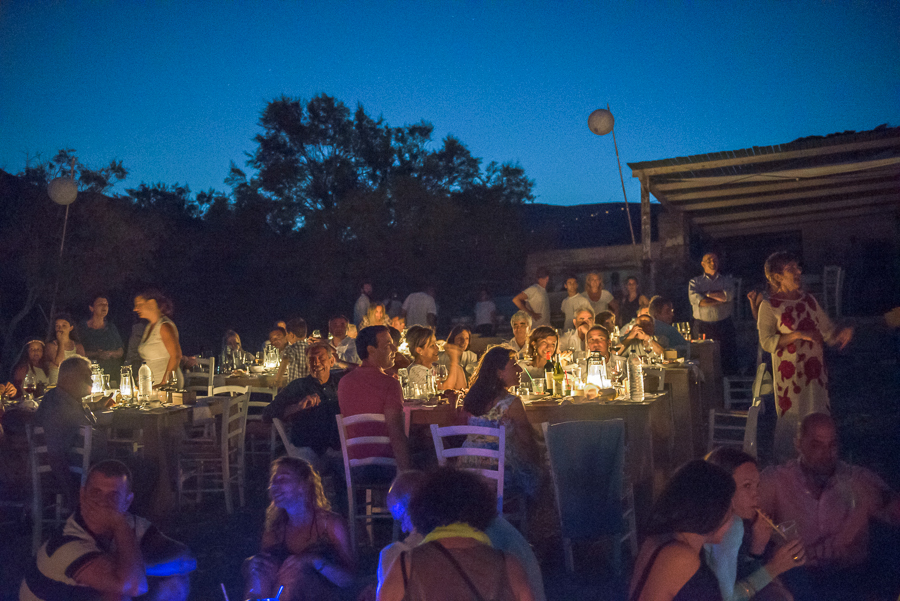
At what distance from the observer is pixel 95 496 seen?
2.79 metres

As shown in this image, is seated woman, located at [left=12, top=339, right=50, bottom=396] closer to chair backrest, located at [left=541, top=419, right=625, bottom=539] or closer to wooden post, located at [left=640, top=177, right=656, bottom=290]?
chair backrest, located at [left=541, top=419, right=625, bottom=539]

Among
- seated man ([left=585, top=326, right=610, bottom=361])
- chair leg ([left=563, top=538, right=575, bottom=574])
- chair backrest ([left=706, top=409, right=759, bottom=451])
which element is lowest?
chair leg ([left=563, top=538, right=575, bottom=574])

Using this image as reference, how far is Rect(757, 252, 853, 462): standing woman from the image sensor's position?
4.47 metres

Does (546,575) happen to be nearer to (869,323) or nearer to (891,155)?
(891,155)

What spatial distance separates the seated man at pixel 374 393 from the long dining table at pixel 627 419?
0.40m

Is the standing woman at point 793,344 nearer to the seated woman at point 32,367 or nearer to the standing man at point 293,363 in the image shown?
the standing man at point 293,363

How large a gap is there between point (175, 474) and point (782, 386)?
4.20 metres

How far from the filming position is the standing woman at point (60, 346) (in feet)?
22.4

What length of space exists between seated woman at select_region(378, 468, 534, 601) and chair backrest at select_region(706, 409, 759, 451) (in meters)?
3.02

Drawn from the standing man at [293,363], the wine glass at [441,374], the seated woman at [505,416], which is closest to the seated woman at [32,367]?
the standing man at [293,363]

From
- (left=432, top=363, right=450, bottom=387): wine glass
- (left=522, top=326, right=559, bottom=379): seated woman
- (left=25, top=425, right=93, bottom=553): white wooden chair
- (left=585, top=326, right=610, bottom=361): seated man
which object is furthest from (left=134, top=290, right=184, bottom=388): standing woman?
(left=585, top=326, right=610, bottom=361): seated man

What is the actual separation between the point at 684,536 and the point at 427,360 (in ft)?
13.6

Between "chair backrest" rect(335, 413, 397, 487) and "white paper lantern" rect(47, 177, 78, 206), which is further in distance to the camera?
"white paper lantern" rect(47, 177, 78, 206)

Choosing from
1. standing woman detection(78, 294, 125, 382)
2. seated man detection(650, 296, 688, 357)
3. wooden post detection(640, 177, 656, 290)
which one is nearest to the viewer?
seated man detection(650, 296, 688, 357)
